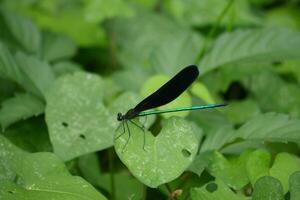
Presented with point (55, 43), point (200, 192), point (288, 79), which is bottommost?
point (288, 79)

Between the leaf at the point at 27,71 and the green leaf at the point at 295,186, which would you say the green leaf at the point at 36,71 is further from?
the green leaf at the point at 295,186

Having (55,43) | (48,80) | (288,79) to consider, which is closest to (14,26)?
(55,43)

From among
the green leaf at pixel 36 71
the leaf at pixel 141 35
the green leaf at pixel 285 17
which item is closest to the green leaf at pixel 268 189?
the green leaf at pixel 36 71

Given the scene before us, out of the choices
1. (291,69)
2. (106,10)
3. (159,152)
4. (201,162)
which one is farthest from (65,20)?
(159,152)

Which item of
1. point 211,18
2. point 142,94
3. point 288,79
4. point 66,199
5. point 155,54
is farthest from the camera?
point 211,18

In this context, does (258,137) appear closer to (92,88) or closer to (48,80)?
(92,88)

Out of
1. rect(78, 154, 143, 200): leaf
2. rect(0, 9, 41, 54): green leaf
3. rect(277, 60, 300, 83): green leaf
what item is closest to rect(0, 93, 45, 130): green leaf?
rect(78, 154, 143, 200): leaf

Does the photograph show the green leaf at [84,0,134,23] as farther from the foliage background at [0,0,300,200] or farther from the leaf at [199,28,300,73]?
the leaf at [199,28,300,73]

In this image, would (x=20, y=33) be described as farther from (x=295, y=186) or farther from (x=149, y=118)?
(x=295, y=186)
